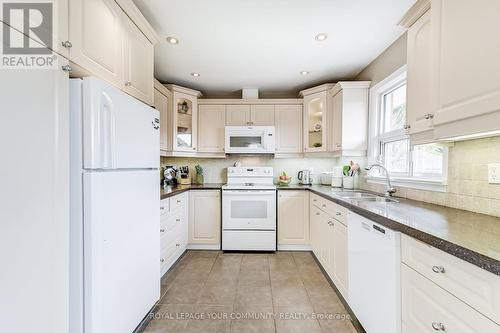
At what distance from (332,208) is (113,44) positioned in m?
2.21

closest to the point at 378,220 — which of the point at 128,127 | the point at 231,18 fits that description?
the point at 128,127

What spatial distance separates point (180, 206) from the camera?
9.56 feet

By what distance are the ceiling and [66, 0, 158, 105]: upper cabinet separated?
0.78 ft

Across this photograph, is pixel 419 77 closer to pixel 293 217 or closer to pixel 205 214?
pixel 293 217

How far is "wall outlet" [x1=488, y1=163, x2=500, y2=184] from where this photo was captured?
4.02 ft

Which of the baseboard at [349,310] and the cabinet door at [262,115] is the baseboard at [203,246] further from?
the cabinet door at [262,115]

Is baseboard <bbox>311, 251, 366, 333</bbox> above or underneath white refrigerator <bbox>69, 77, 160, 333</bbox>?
underneath

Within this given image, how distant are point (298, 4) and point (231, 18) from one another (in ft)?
1.79

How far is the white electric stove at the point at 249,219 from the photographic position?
10.3ft

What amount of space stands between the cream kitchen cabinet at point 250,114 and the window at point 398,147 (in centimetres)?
141

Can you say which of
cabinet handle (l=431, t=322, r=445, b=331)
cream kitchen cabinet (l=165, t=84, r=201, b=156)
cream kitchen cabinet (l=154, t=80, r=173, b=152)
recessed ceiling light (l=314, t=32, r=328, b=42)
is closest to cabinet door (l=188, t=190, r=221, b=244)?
cream kitchen cabinet (l=165, t=84, r=201, b=156)

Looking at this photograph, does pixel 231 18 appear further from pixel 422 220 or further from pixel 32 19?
pixel 422 220

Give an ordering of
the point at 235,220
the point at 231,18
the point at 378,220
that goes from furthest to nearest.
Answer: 1. the point at 235,220
2. the point at 231,18
3. the point at 378,220

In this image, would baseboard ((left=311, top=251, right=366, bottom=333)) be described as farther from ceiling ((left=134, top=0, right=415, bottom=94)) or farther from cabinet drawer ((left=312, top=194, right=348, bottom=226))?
ceiling ((left=134, top=0, right=415, bottom=94))
